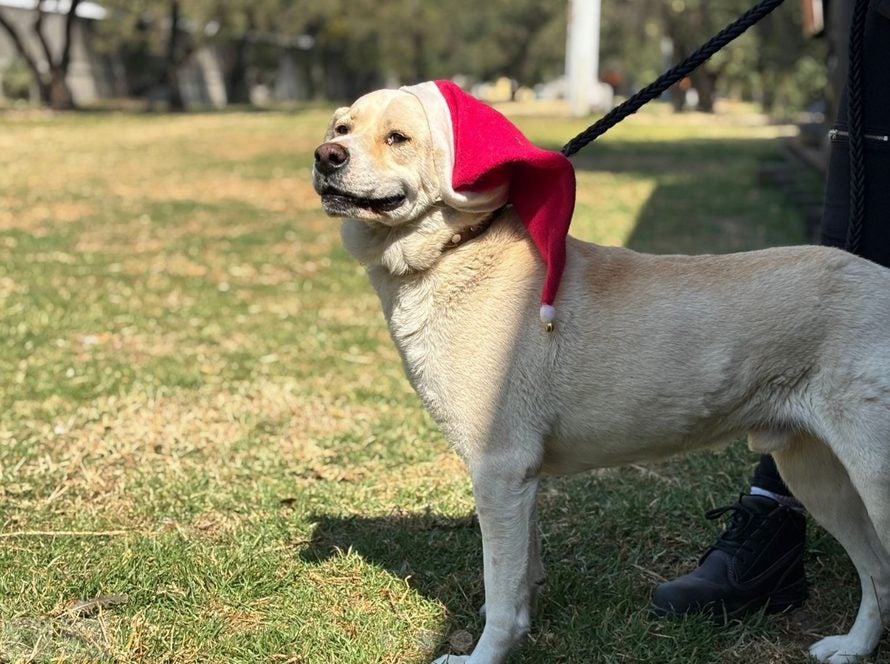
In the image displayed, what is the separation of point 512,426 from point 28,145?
1845 centimetres

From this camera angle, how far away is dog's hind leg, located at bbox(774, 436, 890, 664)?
104 inches

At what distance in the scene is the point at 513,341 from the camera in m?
2.47

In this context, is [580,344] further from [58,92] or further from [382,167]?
[58,92]

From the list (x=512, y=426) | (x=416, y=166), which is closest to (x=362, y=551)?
(x=512, y=426)

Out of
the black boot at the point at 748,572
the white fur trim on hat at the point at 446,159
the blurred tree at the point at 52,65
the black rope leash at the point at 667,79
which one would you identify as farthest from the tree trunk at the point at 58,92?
the black boot at the point at 748,572

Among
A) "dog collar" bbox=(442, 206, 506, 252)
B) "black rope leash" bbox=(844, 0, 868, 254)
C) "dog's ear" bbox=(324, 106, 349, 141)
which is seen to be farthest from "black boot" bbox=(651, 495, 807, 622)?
"dog's ear" bbox=(324, 106, 349, 141)

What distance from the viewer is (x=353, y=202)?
2.43m

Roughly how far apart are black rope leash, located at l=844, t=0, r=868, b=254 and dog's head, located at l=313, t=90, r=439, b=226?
125 cm

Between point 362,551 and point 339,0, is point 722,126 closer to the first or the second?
point 339,0

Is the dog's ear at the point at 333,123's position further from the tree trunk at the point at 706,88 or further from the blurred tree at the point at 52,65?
the tree trunk at the point at 706,88

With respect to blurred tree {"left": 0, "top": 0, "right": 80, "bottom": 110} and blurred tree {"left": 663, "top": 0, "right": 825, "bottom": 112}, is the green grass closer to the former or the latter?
blurred tree {"left": 0, "top": 0, "right": 80, "bottom": 110}

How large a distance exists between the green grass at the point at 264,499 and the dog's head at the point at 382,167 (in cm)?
118

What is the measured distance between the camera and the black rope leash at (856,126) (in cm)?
276

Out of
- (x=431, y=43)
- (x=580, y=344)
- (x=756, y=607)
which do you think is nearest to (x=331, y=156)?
(x=580, y=344)
